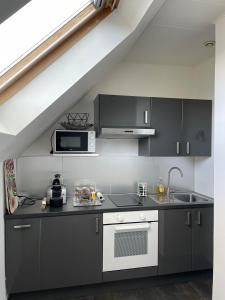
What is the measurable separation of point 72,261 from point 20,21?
2.04m

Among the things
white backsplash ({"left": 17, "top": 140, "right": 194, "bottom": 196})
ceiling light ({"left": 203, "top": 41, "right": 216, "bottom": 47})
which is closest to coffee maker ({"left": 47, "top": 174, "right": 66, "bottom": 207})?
white backsplash ({"left": 17, "top": 140, "right": 194, "bottom": 196})

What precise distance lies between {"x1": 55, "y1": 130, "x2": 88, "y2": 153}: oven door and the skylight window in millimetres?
1129

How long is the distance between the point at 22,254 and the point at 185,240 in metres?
1.68

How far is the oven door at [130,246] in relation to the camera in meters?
2.26

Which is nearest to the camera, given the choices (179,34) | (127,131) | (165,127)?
(179,34)

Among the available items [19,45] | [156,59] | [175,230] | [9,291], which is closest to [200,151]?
[175,230]

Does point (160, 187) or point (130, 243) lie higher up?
point (160, 187)

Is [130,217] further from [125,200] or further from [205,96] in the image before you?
[205,96]

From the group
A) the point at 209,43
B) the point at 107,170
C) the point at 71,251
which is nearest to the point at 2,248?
the point at 71,251

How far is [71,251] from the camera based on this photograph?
2.19 metres

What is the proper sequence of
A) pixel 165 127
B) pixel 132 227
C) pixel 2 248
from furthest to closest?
1. pixel 165 127
2. pixel 132 227
3. pixel 2 248

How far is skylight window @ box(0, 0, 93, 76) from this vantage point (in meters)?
1.17

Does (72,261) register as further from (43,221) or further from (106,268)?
(43,221)

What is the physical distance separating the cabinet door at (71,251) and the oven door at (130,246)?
0.30 feet
